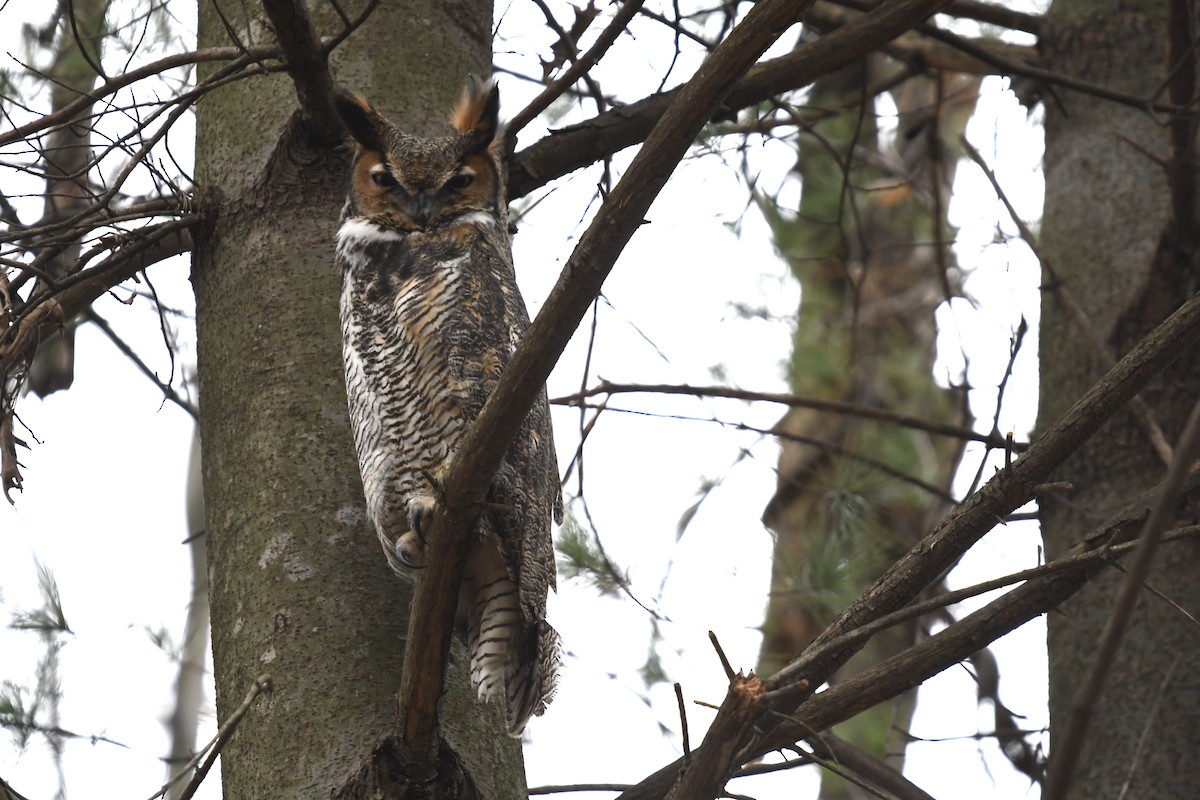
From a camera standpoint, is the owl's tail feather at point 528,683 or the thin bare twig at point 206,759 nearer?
the thin bare twig at point 206,759

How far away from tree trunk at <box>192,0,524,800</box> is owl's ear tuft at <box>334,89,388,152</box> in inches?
2.4

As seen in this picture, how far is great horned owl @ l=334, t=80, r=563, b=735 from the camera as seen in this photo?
90.4 inches

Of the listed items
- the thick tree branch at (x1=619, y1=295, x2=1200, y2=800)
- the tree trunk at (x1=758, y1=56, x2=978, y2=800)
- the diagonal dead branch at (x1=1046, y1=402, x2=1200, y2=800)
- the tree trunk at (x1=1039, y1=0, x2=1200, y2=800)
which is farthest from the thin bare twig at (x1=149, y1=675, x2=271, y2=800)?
the tree trunk at (x1=758, y1=56, x2=978, y2=800)

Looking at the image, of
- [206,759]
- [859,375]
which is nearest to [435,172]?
[206,759]

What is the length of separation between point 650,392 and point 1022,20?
1.43 m

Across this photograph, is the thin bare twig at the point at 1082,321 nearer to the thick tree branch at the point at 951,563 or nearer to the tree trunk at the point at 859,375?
the tree trunk at the point at 859,375

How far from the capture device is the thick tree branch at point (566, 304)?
1.55 m

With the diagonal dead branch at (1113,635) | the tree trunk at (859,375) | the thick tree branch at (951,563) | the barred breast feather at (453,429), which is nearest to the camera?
the diagonal dead branch at (1113,635)

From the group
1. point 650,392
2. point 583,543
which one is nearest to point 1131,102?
point 650,392

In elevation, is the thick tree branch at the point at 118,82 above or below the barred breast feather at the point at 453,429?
above

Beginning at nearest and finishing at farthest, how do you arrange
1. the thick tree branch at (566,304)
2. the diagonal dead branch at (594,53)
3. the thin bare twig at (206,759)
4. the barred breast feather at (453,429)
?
the thick tree branch at (566,304) → the thin bare twig at (206,759) → the barred breast feather at (453,429) → the diagonal dead branch at (594,53)

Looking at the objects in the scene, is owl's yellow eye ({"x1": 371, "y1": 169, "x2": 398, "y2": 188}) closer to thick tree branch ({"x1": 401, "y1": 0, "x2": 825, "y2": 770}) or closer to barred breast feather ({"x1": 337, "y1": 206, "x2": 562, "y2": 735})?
barred breast feather ({"x1": 337, "y1": 206, "x2": 562, "y2": 735})

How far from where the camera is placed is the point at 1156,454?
2965mm

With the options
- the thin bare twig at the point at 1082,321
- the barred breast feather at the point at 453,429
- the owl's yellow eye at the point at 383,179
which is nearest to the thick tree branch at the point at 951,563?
the barred breast feather at the point at 453,429
